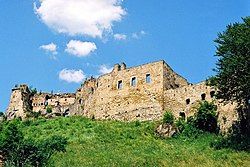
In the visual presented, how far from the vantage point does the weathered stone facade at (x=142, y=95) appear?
4444 centimetres

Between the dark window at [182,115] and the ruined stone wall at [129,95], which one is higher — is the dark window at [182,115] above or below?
below

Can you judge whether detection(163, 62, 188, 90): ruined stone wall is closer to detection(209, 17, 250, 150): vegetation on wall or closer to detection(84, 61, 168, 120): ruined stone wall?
detection(84, 61, 168, 120): ruined stone wall

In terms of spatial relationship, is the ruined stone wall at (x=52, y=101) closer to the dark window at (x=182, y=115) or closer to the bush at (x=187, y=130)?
Answer: the dark window at (x=182, y=115)

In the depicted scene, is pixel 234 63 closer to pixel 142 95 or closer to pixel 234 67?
pixel 234 67

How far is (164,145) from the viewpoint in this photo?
121ft

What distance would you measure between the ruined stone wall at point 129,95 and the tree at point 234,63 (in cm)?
1085

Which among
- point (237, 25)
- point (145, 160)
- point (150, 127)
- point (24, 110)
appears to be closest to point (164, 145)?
point (150, 127)

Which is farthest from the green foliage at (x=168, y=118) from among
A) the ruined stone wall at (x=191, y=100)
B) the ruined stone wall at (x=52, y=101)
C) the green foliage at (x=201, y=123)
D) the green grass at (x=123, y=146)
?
the ruined stone wall at (x=52, y=101)

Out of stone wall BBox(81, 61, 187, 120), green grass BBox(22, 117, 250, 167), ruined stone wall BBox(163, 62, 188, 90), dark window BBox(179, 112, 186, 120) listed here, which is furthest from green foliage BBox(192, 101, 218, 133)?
ruined stone wall BBox(163, 62, 188, 90)

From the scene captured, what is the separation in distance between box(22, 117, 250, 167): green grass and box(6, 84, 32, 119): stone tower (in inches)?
389

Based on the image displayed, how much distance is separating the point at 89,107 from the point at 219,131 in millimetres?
17462

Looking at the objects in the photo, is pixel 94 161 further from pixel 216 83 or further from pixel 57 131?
pixel 57 131

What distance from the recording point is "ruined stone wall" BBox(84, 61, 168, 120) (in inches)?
1836

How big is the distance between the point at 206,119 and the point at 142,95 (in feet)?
27.7
